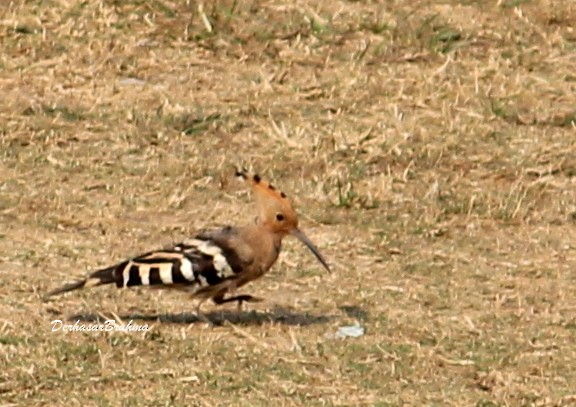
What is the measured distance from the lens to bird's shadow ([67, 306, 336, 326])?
7.40 meters

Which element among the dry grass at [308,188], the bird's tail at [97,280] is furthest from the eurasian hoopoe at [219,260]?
the dry grass at [308,188]

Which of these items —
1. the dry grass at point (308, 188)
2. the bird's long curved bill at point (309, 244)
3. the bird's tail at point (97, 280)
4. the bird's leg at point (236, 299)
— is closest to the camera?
the dry grass at point (308, 188)

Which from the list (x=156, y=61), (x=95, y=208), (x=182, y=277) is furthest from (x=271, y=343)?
(x=156, y=61)

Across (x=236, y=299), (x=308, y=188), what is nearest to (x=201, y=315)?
(x=236, y=299)

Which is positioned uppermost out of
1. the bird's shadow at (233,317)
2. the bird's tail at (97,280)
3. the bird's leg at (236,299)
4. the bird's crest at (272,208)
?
the bird's crest at (272,208)

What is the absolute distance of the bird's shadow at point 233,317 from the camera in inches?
291

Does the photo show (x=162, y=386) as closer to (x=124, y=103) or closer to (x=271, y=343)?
(x=271, y=343)

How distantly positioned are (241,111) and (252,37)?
3.42 ft

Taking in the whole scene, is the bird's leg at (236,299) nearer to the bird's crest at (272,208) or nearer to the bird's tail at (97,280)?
the bird's crest at (272,208)

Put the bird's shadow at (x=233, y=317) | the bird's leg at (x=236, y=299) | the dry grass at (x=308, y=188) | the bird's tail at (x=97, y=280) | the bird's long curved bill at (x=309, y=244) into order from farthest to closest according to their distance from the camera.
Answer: the bird's long curved bill at (x=309, y=244), the bird's leg at (x=236, y=299), the bird's shadow at (x=233, y=317), the bird's tail at (x=97, y=280), the dry grass at (x=308, y=188)

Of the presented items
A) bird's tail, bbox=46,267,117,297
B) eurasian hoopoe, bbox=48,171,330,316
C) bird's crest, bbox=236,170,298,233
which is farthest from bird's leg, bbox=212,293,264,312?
bird's tail, bbox=46,267,117,297

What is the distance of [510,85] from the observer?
35.0 ft

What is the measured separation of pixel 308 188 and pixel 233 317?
1802 mm

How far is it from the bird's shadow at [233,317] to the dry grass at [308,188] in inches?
0.8
